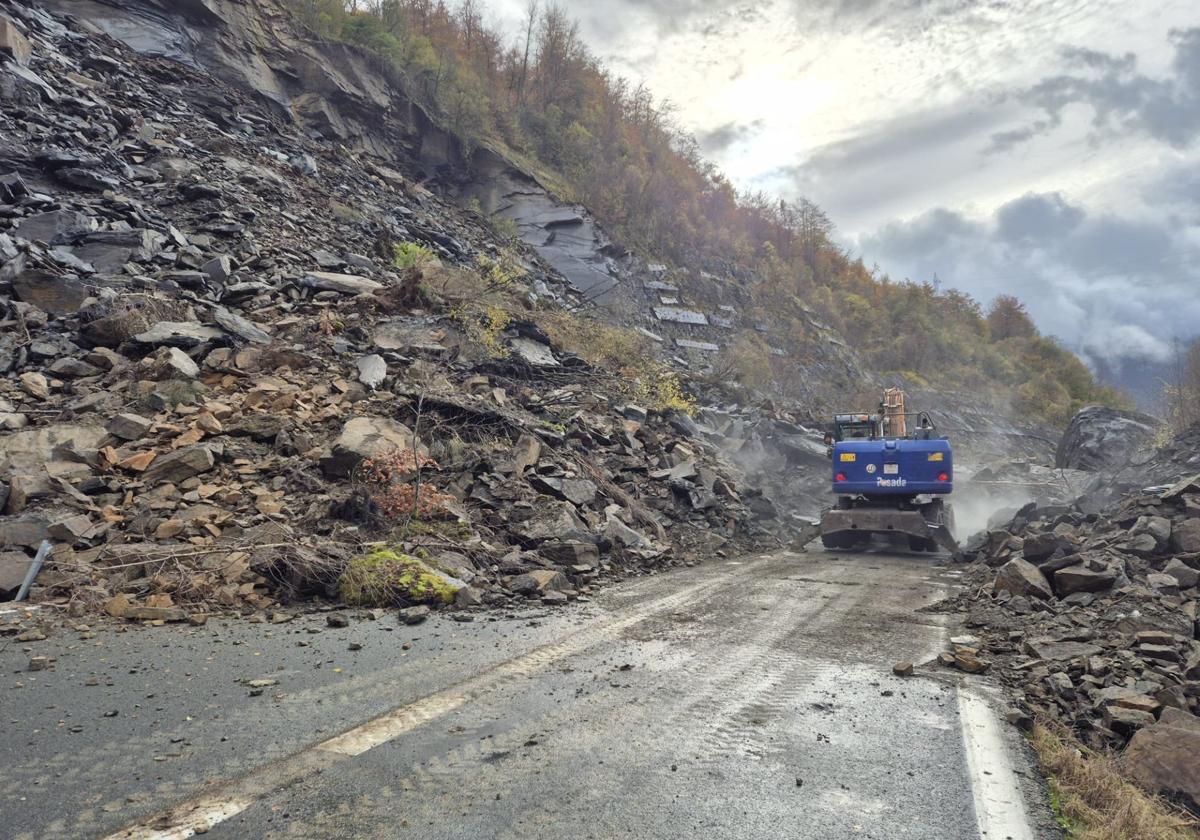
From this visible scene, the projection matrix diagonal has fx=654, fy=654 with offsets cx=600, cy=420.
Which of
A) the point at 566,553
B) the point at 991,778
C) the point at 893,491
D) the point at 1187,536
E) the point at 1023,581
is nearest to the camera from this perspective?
the point at 991,778

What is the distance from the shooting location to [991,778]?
296cm

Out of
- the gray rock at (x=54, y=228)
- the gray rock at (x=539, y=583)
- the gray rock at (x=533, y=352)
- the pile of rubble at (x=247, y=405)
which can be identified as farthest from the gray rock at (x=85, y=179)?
the gray rock at (x=539, y=583)

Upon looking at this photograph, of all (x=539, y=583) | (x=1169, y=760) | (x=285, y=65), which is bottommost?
(x=539, y=583)

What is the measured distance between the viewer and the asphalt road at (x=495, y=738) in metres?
2.52

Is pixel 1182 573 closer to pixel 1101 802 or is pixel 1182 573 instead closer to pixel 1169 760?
pixel 1169 760

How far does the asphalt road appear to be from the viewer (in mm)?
2520

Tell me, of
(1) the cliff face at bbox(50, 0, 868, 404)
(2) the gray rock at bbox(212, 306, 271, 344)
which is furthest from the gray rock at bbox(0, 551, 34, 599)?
(1) the cliff face at bbox(50, 0, 868, 404)

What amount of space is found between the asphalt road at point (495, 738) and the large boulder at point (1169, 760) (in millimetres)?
482

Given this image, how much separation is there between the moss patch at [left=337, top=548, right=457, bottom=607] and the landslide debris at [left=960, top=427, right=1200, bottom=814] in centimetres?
463

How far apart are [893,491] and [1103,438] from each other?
1221cm

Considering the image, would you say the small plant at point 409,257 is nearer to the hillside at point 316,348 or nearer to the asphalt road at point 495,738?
the hillside at point 316,348

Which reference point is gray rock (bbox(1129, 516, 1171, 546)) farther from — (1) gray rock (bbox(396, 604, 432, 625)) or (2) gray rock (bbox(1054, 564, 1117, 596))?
(1) gray rock (bbox(396, 604, 432, 625))

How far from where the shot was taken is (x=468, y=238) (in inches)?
982

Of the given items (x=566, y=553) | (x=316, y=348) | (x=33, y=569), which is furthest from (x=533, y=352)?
(x=33, y=569)
